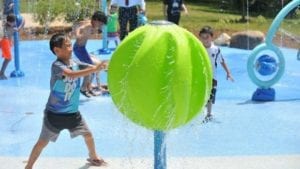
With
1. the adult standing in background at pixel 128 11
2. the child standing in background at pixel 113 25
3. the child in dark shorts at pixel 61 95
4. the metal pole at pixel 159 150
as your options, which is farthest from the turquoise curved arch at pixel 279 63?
the child standing in background at pixel 113 25

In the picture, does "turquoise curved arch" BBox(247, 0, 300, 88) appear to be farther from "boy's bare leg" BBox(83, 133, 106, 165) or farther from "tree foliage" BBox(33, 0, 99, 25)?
"tree foliage" BBox(33, 0, 99, 25)

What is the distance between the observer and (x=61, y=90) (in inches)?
181

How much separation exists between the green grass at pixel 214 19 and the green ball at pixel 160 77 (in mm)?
12726

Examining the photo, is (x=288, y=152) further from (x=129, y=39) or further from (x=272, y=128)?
(x=129, y=39)

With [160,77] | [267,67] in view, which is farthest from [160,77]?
[267,67]

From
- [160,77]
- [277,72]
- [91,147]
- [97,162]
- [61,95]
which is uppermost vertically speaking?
[160,77]

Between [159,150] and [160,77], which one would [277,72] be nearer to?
[159,150]

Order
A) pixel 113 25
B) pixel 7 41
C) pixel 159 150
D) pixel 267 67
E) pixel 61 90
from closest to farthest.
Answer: pixel 159 150 < pixel 61 90 < pixel 267 67 < pixel 7 41 < pixel 113 25

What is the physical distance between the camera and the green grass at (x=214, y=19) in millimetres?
17438

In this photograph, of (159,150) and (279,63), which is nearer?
(159,150)

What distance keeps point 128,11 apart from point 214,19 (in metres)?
9.74

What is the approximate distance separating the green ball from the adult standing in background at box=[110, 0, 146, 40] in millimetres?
7897

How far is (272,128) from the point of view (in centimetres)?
639

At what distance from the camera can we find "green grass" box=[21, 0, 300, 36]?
17.4m
